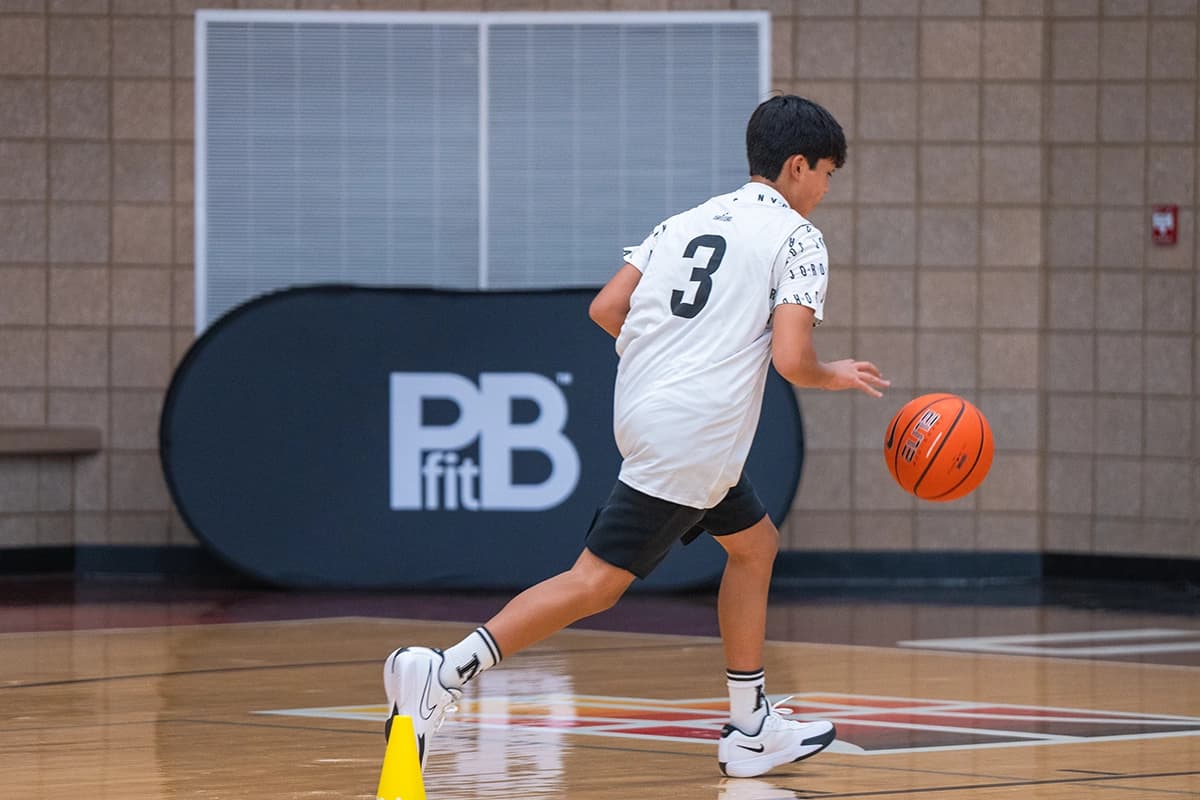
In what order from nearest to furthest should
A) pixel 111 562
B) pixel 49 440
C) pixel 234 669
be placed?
pixel 234 669, pixel 49 440, pixel 111 562

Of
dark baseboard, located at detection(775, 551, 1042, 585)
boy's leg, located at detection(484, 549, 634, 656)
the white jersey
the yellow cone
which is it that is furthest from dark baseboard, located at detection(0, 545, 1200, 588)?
the yellow cone

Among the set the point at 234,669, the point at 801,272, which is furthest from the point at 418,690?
the point at 234,669

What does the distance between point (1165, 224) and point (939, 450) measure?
5752 millimetres

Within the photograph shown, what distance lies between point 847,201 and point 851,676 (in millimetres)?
4102

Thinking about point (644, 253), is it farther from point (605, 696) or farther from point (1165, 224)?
point (1165, 224)

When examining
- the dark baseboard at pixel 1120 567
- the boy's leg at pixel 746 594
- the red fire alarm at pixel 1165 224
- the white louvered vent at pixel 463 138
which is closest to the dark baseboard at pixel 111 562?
the white louvered vent at pixel 463 138

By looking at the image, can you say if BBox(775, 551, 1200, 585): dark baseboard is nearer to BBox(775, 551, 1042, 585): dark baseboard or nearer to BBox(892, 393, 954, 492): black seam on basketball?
BBox(775, 551, 1042, 585): dark baseboard

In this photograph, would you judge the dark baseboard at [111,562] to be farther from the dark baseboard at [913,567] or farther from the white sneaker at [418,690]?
the white sneaker at [418,690]

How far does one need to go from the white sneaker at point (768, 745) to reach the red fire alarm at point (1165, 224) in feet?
20.2

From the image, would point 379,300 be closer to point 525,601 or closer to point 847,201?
point 847,201

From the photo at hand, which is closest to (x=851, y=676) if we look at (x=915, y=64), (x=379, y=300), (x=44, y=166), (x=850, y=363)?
(x=850, y=363)

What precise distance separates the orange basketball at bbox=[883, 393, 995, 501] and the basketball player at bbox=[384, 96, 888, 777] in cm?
41

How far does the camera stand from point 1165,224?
10.5 m

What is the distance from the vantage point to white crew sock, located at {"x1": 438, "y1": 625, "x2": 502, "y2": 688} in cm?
447
